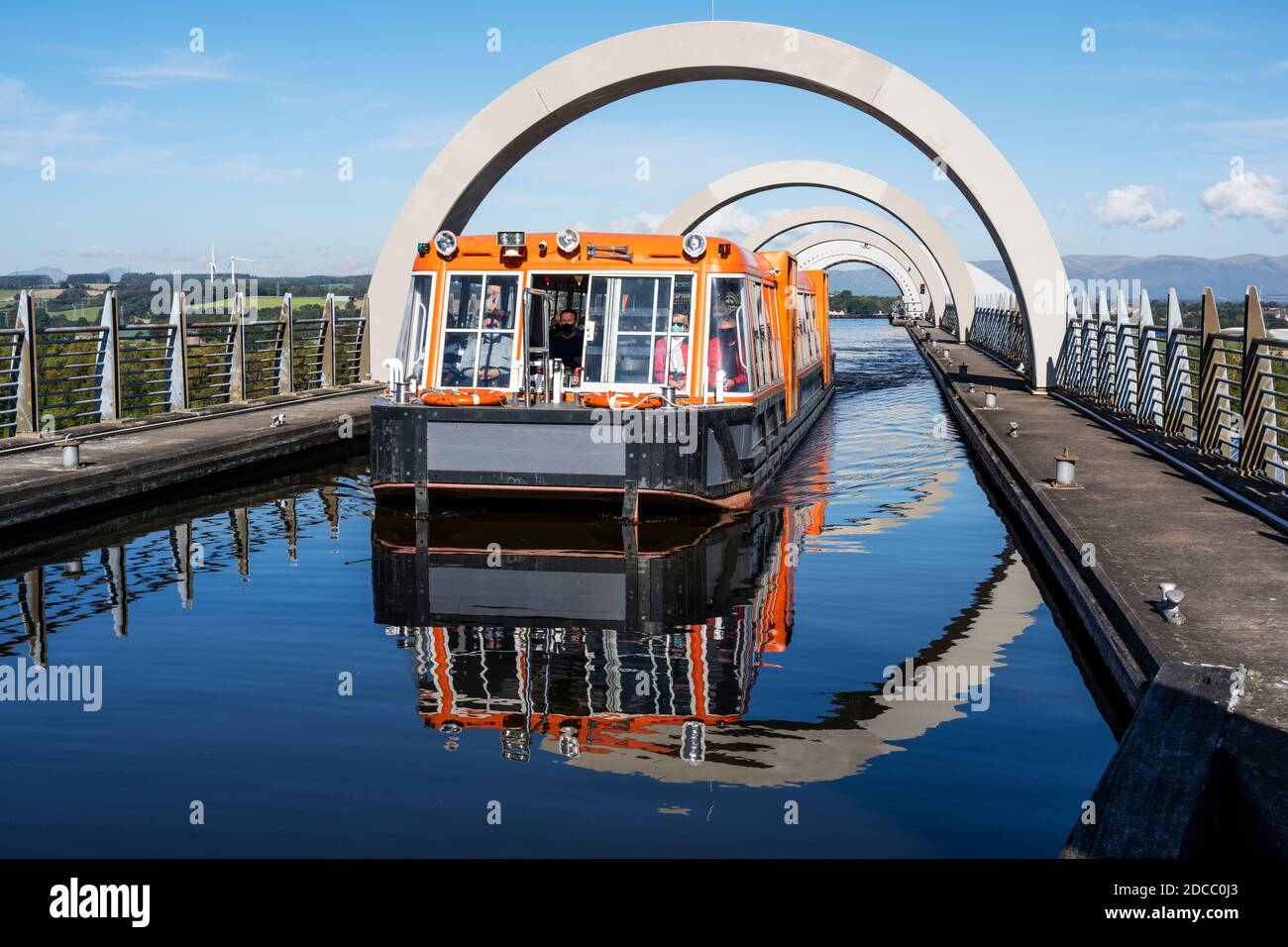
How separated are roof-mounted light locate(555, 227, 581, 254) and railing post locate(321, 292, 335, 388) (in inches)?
432

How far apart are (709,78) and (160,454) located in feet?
43.3

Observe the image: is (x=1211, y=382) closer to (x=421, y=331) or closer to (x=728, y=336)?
(x=728, y=336)

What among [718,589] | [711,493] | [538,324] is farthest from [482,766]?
[538,324]

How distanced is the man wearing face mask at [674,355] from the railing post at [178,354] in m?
8.41

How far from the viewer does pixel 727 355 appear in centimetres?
Result: 1391

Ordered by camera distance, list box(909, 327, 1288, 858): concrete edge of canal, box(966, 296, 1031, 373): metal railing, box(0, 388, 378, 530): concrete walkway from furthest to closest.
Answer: box(966, 296, 1031, 373): metal railing
box(0, 388, 378, 530): concrete walkway
box(909, 327, 1288, 858): concrete edge of canal

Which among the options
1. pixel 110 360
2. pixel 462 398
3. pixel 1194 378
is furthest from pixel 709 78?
pixel 462 398

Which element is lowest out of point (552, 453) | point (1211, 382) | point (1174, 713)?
point (1174, 713)

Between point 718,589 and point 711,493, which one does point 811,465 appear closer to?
point 711,493

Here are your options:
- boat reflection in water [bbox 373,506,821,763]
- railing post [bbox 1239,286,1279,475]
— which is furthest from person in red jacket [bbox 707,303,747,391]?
railing post [bbox 1239,286,1279,475]

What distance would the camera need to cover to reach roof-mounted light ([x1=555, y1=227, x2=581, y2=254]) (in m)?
13.6

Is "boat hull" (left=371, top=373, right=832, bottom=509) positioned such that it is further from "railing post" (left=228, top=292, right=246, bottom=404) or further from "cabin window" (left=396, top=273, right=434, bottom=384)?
"railing post" (left=228, top=292, right=246, bottom=404)

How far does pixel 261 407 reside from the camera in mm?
21344

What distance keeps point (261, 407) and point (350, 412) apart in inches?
70.7
